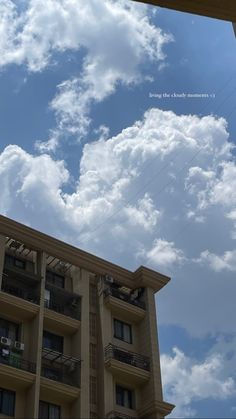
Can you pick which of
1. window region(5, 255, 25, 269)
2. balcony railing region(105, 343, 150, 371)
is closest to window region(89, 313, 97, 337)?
balcony railing region(105, 343, 150, 371)

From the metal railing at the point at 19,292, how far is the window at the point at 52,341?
1.56 meters

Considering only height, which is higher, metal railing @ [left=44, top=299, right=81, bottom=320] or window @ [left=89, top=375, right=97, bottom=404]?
metal railing @ [left=44, top=299, right=81, bottom=320]

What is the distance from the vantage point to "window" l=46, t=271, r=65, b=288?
30.0 m

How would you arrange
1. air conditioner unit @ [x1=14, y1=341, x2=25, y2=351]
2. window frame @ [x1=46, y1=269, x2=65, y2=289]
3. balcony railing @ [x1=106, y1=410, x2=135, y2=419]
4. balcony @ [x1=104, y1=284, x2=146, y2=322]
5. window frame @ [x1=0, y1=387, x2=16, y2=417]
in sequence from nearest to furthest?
window frame @ [x1=0, y1=387, x2=16, y2=417], balcony railing @ [x1=106, y1=410, x2=135, y2=419], air conditioner unit @ [x1=14, y1=341, x2=25, y2=351], balcony @ [x1=104, y1=284, x2=146, y2=322], window frame @ [x1=46, y1=269, x2=65, y2=289]

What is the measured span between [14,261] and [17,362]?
5.52 m

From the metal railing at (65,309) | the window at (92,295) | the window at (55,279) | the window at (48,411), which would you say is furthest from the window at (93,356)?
the window at (55,279)

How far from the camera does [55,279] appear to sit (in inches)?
1193

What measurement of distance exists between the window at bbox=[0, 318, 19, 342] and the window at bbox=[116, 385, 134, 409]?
16.6ft

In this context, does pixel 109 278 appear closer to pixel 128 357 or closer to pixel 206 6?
pixel 128 357

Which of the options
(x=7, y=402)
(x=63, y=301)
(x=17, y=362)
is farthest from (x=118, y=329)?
(x=7, y=402)

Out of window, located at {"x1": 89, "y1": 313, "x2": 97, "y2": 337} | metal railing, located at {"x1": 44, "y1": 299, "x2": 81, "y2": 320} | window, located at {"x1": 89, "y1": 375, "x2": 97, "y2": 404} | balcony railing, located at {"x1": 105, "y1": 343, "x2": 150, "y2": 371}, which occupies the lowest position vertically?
window, located at {"x1": 89, "y1": 375, "x2": 97, "y2": 404}

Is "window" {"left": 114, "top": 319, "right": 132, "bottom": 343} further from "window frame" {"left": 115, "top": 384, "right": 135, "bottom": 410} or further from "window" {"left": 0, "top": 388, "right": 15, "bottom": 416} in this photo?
"window" {"left": 0, "top": 388, "right": 15, "bottom": 416}

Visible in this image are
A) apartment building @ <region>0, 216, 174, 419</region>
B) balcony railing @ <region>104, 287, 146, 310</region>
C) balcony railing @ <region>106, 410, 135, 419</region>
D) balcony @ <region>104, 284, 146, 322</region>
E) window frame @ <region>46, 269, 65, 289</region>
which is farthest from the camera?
balcony railing @ <region>104, 287, 146, 310</region>

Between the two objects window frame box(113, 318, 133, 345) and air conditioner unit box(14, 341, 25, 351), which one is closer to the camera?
air conditioner unit box(14, 341, 25, 351)
